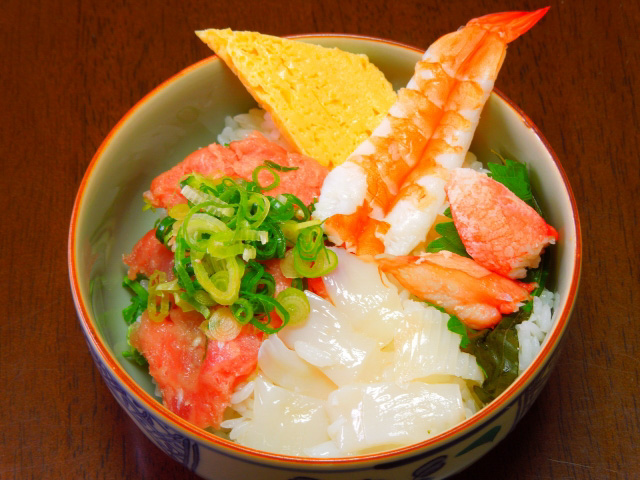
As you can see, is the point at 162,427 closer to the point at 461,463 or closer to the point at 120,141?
the point at 461,463

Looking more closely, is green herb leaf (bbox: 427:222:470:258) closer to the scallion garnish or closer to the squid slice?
the scallion garnish

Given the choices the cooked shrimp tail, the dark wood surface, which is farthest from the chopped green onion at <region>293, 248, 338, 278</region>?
the cooked shrimp tail

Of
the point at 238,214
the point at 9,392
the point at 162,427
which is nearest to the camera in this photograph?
the point at 162,427

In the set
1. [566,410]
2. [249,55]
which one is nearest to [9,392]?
[249,55]

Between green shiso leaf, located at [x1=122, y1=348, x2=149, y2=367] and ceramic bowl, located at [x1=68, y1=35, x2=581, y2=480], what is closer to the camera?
ceramic bowl, located at [x1=68, y1=35, x2=581, y2=480]

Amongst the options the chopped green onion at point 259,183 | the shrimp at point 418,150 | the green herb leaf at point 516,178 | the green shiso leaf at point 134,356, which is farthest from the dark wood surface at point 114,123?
the chopped green onion at point 259,183

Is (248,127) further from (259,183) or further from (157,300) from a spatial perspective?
(157,300)

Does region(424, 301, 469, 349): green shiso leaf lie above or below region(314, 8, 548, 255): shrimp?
below

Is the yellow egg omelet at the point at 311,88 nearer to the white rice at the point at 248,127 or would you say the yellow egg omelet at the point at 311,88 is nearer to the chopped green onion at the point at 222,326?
the white rice at the point at 248,127
